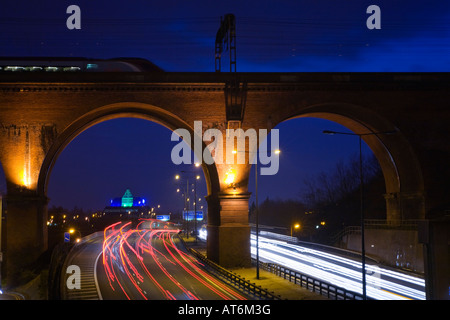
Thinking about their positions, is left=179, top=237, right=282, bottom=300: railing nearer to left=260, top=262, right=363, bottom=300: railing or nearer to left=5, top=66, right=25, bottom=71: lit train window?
left=260, top=262, right=363, bottom=300: railing

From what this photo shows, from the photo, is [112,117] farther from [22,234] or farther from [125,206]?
[125,206]

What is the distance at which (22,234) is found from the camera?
111 ft

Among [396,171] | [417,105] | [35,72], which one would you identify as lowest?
[396,171]

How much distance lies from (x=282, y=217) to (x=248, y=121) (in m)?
99.4

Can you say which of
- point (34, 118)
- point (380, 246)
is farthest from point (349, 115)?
point (34, 118)

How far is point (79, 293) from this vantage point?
1027 inches

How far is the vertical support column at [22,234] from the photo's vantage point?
3344 cm

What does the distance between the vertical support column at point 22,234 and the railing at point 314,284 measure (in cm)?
1597

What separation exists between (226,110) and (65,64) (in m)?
13.5

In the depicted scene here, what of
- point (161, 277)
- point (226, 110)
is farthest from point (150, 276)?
point (226, 110)

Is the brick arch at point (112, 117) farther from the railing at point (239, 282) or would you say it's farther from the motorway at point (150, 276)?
the motorway at point (150, 276)

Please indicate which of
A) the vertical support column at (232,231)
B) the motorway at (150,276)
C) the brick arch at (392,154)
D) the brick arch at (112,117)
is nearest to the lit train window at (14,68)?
the brick arch at (112,117)

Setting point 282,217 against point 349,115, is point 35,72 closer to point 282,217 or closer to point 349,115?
point 349,115
